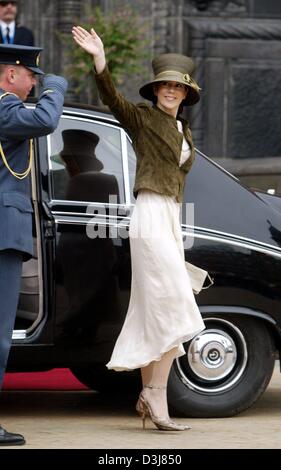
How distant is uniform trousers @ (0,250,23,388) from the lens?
703 centimetres

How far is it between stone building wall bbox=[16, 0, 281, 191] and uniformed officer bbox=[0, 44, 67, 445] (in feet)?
33.4

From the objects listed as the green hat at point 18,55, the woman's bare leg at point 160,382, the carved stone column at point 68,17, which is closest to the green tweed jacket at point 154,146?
the green hat at point 18,55

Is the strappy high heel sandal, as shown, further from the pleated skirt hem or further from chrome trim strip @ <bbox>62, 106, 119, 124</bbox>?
chrome trim strip @ <bbox>62, 106, 119, 124</bbox>

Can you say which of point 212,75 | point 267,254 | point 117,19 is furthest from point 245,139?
point 267,254

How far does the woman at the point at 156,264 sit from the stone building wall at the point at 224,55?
31.7 feet

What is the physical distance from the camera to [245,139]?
1777 centimetres

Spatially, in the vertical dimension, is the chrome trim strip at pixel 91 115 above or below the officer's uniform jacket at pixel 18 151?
above

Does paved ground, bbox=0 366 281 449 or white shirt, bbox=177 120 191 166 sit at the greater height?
white shirt, bbox=177 120 191 166

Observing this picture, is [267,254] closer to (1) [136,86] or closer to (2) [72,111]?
(2) [72,111]

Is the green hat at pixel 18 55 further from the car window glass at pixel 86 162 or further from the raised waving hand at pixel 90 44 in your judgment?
the car window glass at pixel 86 162

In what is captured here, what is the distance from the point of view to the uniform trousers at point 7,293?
7.03 metres

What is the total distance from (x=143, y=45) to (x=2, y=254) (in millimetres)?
9931

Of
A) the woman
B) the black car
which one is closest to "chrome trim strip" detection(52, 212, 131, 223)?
the black car

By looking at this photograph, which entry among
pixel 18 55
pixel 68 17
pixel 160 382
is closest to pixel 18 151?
pixel 18 55
